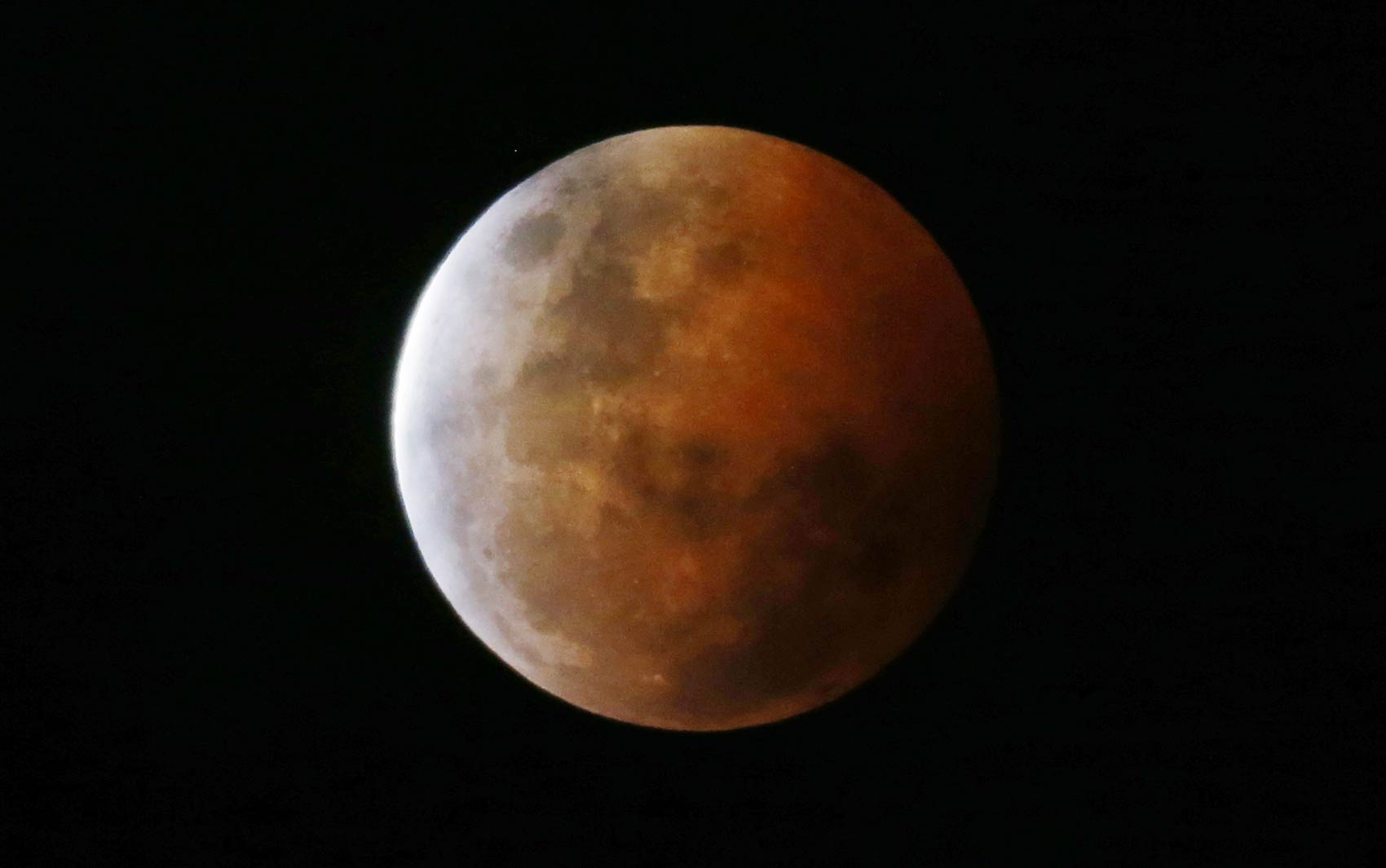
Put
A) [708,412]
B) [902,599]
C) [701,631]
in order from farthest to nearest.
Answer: [902,599]
[701,631]
[708,412]

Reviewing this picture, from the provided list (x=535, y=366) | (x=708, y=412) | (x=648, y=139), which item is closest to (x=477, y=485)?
(x=535, y=366)

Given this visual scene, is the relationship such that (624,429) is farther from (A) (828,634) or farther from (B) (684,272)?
(A) (828,634)

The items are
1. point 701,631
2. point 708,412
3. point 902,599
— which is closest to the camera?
point 708,412

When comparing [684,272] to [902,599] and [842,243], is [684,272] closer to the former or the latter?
[842,243]

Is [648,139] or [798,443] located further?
[648,139]

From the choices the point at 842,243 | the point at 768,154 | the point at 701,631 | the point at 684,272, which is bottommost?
the point at 701,631

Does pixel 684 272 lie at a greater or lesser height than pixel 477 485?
greater

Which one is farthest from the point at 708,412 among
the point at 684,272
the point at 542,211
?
the point at 542,211
